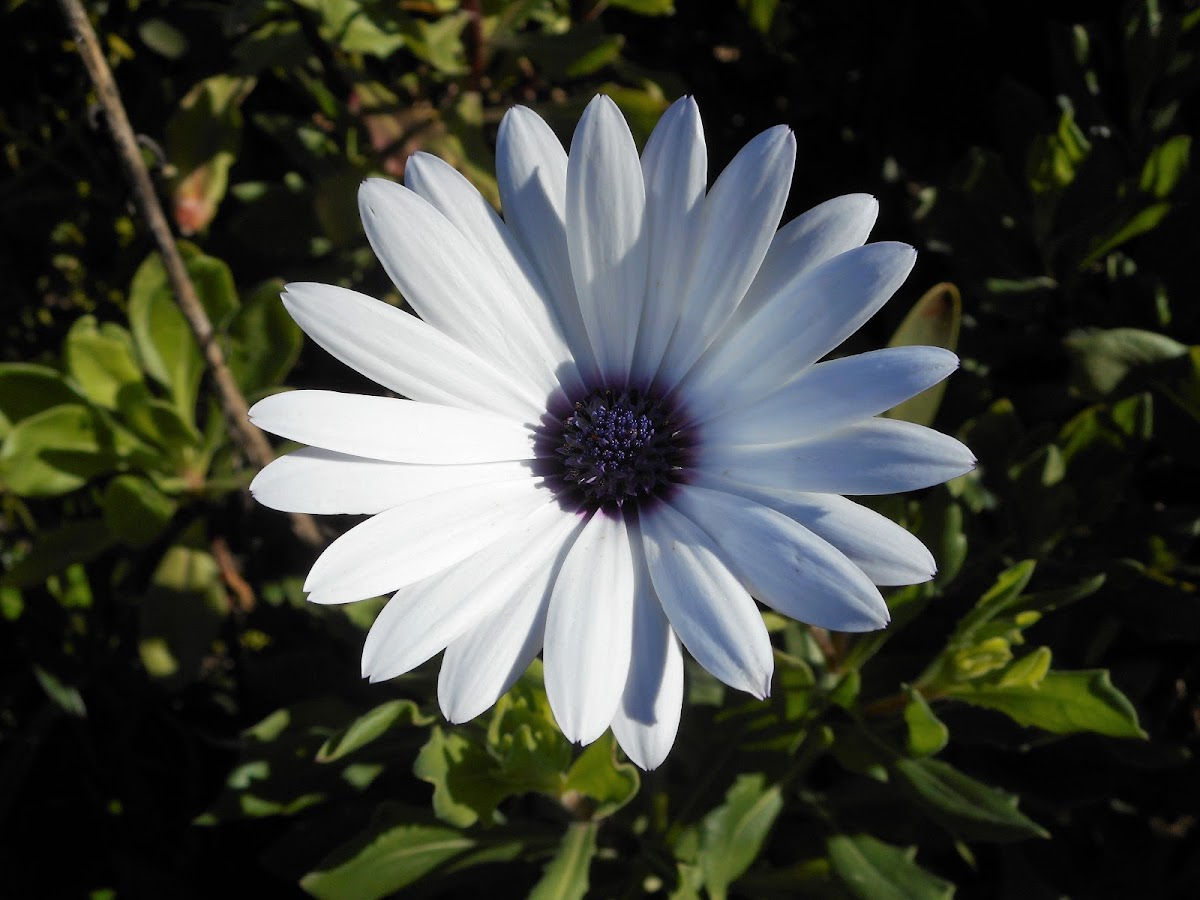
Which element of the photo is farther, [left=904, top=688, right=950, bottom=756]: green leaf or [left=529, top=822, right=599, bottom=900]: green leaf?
[left=529, top=822, right=599, bottom=900]: green leaf

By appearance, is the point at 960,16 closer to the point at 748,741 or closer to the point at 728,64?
the point at 728,64

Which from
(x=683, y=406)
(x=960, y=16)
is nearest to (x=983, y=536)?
(x=683, y=406)

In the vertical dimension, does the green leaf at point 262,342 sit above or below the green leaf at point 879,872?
above

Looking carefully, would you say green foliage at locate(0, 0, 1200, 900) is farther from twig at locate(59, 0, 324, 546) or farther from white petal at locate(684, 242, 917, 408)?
white petal at locate(684, 242, 917, 408)

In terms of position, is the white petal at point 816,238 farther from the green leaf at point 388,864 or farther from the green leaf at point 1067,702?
the green leaf at point 388,864

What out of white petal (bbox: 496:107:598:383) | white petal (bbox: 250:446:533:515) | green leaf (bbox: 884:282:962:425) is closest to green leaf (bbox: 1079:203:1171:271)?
green leaf (bbox: 884:282:962:425)

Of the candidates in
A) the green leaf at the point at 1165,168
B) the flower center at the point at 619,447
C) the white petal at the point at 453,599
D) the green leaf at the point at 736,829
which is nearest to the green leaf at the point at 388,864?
the green leaf at the point at 736,829
